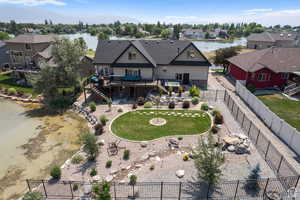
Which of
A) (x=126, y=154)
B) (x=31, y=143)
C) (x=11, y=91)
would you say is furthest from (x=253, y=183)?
(x=11, y=91)

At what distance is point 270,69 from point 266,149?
17885 millimetres

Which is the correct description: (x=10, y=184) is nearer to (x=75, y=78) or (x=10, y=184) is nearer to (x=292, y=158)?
(x=75, y=78)

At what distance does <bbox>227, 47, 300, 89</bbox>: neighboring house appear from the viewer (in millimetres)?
28373

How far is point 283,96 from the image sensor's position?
26625 mm

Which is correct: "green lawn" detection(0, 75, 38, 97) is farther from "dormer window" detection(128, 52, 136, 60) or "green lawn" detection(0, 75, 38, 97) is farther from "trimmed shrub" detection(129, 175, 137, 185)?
"trimmed shrub" detection(129, 175, 137, 185)

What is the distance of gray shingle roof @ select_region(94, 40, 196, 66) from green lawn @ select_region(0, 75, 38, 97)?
12779mm

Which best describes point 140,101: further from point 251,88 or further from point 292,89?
point 292,89

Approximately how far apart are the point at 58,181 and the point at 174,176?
26.4ft

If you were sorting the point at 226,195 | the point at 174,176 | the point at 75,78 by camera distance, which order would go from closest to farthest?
the point at 226,195 < the point at 174,176 < the point at 75,78

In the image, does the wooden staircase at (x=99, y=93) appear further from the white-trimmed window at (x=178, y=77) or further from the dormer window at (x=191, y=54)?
the dormer window at (x=191, y=54)

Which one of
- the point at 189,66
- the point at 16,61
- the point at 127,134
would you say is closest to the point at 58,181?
the point at 127,134

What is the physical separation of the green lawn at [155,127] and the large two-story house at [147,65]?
6.32m

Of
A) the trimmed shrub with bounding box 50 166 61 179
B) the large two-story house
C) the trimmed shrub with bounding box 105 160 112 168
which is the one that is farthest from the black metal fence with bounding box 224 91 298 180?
the trimmed shrub with bounding box 50 166 61 179

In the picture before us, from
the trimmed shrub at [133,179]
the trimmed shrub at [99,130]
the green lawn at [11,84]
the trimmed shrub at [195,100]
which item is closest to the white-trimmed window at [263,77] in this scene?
the trimmed shrub at [195,100]
